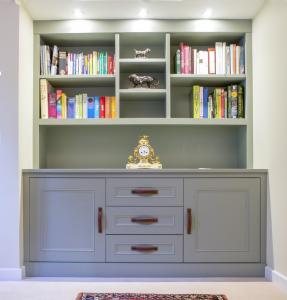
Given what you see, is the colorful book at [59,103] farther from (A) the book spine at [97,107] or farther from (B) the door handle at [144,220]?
(B) the door handle at [144,220]

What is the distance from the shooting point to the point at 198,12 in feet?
10.8

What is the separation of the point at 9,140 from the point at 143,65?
1.31 meters

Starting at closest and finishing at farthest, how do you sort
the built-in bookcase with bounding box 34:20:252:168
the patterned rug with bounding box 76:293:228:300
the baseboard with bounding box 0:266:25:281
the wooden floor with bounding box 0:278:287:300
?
1. the patterned rug with bounding box 76:293:228:300
2. the wooden floor with bounding box 0:278:287:300
3. the baseboard with bounding box 0:266:25:281
4. the built-in bookcase with bounding box 34:20:252:168

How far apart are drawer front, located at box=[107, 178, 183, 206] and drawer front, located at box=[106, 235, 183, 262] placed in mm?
266

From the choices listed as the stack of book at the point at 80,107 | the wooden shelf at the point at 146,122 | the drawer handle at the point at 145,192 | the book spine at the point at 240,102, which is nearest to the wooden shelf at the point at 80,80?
the stack of book at the point at 80,107

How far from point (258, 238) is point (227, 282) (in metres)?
0.43

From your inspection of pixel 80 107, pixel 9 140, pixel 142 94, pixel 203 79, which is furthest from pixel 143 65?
pixel 9 140

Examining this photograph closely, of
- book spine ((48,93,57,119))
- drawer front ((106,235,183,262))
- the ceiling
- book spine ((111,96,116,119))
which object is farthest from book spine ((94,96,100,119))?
drawer front ((106,235,183,262))

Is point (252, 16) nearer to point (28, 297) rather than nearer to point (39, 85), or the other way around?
point (39, 85)

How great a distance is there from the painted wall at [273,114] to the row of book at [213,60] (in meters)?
0.18

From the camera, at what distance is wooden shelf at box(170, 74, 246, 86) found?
340cm

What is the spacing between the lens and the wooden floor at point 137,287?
8.79ft

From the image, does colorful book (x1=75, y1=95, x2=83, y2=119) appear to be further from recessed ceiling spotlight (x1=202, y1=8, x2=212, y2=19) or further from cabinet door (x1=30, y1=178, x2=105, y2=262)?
recessed ceiling spotlight (x1=202, y1=8, x2=212, y2=19)

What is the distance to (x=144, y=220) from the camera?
312cm
